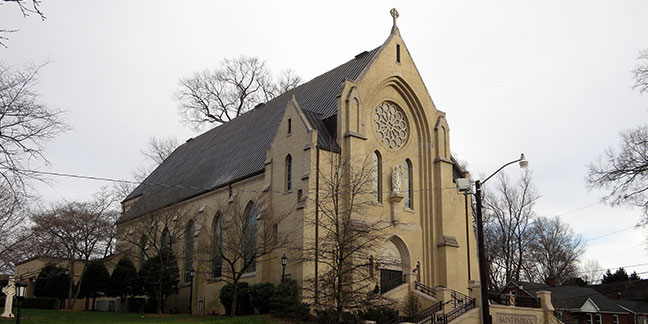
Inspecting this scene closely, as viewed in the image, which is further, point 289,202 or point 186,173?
point 186,173

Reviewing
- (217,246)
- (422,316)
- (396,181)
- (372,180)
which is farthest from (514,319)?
(217,246)

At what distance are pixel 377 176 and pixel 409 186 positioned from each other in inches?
117

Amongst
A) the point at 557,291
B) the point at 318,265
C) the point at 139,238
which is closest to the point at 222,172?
the point at 139,238

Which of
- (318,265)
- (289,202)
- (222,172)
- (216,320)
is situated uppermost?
(222,172)

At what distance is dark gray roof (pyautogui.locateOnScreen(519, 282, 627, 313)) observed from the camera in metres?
49.6

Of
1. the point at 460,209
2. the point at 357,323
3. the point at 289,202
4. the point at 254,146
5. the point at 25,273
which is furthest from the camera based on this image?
the point at 25,273

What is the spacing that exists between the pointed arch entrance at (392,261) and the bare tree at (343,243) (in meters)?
1.23

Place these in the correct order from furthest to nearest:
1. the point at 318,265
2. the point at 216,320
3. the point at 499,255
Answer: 1. the point at 499,255
2. the point at 318,265
3. the point at 216,320

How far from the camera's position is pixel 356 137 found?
111ft

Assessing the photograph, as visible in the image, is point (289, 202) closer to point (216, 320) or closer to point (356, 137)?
point (356, 137)

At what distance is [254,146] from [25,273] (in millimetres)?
21903

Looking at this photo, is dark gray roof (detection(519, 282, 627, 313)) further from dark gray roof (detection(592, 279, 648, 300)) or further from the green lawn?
the green lawn

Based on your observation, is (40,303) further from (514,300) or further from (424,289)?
(514,300)

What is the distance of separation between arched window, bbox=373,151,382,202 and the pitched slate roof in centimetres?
324
